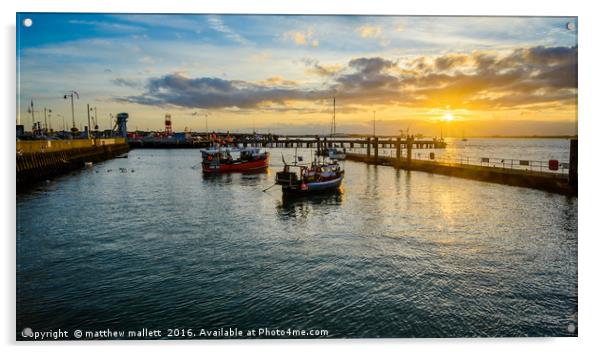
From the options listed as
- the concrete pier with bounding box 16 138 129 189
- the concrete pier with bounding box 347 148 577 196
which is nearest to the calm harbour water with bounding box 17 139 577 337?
the concrete pier with bounding box 347 148 577 196

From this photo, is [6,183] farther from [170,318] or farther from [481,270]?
[481,270]

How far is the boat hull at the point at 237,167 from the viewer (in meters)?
54.0

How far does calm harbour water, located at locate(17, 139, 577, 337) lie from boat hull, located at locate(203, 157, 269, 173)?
2623cm

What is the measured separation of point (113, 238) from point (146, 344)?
10.2 metres

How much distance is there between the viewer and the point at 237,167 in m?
57.1

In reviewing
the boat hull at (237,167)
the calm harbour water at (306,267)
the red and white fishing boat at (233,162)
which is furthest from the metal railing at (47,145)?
the boat hull at (237,167)

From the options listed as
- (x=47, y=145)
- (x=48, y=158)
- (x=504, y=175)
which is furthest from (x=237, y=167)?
(x=504, y=175)

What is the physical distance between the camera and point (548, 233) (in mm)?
18578

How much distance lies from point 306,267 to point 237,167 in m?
44.2

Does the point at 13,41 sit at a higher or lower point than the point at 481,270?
higher

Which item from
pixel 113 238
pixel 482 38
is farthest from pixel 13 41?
pixel 482 38

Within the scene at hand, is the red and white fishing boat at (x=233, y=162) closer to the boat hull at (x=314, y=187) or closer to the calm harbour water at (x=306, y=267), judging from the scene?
the boat hull at (x=314, y=187)

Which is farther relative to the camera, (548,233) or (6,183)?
(548,233)

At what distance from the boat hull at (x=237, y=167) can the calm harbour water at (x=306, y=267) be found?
2623cm
